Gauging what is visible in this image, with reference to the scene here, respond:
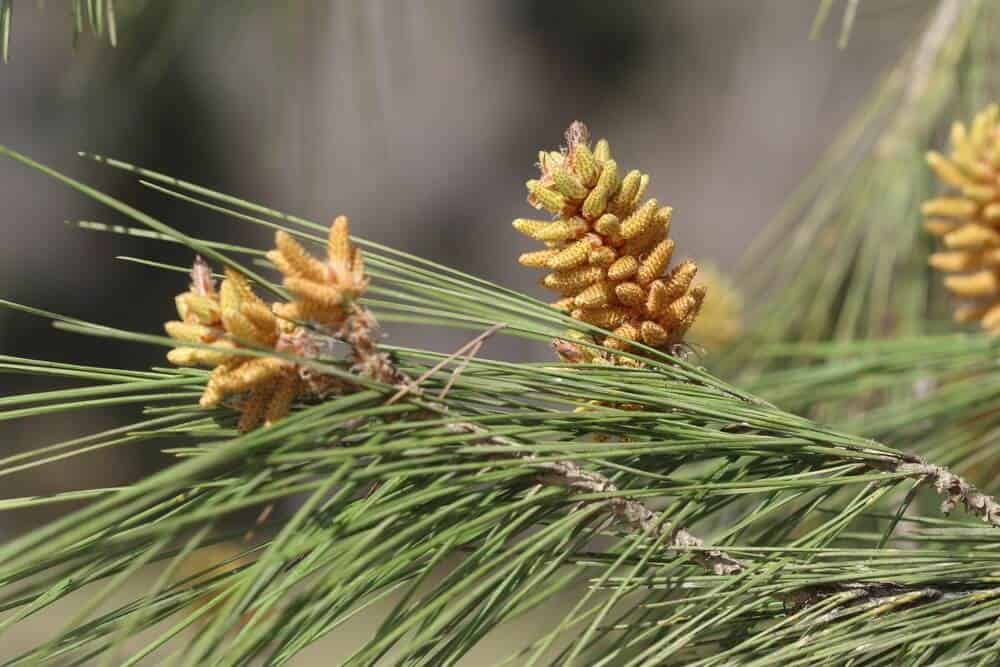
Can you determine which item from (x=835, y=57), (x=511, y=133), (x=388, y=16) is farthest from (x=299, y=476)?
(x=511, y=133)

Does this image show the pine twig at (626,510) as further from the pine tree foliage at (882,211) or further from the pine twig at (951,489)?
the pine tree foliage at (882,211)

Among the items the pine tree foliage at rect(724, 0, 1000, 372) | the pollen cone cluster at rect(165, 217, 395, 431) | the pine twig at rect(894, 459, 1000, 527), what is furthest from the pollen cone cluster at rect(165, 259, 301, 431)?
the pine tree foliage at rect(724, 0, 1000, 372)

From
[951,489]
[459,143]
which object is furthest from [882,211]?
[459,143]

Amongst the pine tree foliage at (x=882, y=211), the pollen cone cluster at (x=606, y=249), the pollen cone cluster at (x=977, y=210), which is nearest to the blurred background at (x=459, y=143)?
the pine tree foliage at (x=882, y=211)

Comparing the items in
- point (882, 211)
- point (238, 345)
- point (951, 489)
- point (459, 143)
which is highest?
point (459, 143)

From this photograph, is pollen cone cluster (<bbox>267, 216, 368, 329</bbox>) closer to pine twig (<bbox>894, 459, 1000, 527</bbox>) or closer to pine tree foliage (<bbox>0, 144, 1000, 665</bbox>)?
pine tree foliage (<bbox>0, 144, 1000, 665</bbox>)

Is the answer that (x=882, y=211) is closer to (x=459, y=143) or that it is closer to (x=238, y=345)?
(x=238, y=345)
